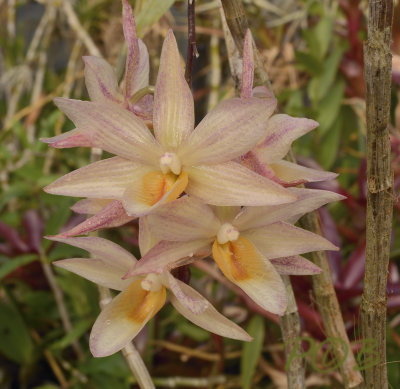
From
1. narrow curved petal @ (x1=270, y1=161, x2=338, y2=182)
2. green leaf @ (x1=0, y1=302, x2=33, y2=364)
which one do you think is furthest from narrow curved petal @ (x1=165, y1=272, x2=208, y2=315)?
green leaf @ (x1=0, y1=302, x2=33, y2=364)

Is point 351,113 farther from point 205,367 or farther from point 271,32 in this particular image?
point 205,367

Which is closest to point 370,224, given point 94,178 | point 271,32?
point 94,178

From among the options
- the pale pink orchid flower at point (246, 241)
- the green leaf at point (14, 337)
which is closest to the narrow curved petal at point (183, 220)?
the pale pink orchid flower at point (246, 241)

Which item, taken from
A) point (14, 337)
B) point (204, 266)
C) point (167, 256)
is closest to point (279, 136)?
point (167, 256)

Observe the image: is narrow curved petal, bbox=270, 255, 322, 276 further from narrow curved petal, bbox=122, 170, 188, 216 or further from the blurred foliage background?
the blurred foliage background

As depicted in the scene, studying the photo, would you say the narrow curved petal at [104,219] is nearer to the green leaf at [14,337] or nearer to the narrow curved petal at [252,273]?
the narrow curved petal at [252,273]

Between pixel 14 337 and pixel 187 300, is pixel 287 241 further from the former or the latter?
pixel 14 337
